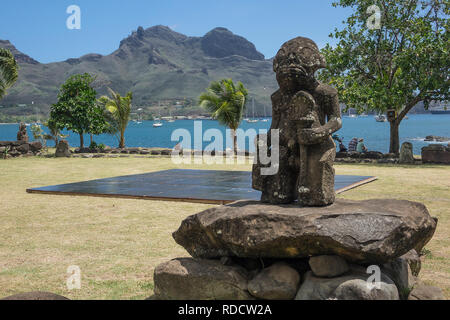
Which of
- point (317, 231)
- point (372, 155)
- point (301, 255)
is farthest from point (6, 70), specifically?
point (317, 231)

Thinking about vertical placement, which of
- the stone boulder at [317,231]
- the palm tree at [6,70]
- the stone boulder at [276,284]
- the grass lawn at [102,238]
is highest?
the palm tree at [6,70]

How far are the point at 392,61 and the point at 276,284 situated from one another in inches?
664

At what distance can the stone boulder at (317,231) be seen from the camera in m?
3.75

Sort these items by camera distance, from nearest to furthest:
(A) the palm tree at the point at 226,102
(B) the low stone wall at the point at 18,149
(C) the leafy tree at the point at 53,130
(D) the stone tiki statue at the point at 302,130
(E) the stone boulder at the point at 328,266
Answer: (E) the stone boulder at the point at 328,266 < (D) the stone tiki statue at the point at 302,130 < (B) the low stone wall at the point at 18,149 < (A) the palm tree at the point at 226,102 < (C) the leafy tree at the point at 53,130

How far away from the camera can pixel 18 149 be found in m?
23.4

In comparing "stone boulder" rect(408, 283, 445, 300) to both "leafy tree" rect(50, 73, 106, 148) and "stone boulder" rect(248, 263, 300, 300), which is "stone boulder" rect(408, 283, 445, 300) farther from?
"leafy tree" rect(50, 73, 106, 148)

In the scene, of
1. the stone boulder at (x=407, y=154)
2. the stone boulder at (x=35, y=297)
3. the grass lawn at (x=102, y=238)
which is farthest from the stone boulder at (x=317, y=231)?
the stone boulder at (x=407, y=154)

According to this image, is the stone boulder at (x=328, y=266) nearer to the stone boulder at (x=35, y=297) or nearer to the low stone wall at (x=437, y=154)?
the stone boulder at (x=35, y=297)

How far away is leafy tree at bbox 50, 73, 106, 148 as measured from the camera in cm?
2423

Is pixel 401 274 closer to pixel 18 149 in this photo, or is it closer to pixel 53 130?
pixel 18 149

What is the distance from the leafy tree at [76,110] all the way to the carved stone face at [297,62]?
21.3 metres

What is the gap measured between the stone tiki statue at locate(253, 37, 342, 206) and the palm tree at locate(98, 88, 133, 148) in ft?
76.4
